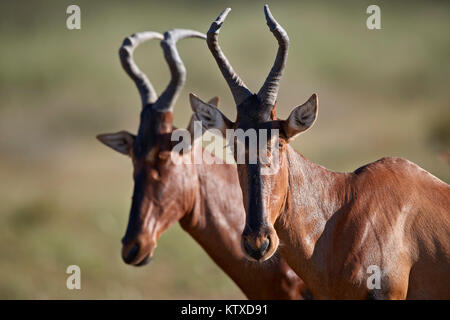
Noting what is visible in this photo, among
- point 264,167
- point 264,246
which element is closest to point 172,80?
point 264,167

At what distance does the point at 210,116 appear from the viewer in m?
6.92

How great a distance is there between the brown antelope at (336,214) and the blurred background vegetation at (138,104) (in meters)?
2.11

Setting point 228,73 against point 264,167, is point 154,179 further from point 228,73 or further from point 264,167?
point 264,167

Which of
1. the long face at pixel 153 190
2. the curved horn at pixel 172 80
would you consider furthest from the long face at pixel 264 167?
the curved horn at pixel 172 80

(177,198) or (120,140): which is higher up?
(120,140)

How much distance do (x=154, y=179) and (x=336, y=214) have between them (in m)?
1.89

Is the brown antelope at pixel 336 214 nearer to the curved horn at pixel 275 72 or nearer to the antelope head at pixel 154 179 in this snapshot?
the curved horn at pixel 275 72

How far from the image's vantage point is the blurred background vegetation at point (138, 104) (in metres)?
14.9

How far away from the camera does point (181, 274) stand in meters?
13.8

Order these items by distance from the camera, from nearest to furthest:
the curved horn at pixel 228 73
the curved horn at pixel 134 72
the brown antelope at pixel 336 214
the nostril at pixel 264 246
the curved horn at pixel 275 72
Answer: the nostril at pixel 264 246 → the brown antelope at pixel 336 214 → the curved horn at pixel 275 72 → the curved horn at pixel 228 73 → the curved horn at pixel 134 72

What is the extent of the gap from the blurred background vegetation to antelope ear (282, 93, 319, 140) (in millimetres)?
2774

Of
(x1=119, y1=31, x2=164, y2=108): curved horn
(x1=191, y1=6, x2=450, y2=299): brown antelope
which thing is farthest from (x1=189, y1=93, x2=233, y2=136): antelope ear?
(x1=119, y1=31, x2=164, y2=108): curved horn

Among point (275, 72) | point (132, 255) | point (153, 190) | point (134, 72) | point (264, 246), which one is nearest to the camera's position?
point (264, 246)

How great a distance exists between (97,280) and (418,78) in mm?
18713
